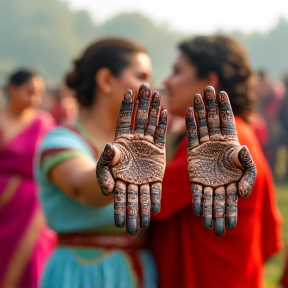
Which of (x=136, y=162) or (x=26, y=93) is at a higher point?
(x=26, y=93)

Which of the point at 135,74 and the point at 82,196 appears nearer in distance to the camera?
the point at 82,196

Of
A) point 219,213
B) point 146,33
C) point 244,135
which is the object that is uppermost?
point 146,33

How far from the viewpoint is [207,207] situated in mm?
1434

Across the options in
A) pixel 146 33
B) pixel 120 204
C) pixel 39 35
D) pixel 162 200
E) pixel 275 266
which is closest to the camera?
pixel 120 204

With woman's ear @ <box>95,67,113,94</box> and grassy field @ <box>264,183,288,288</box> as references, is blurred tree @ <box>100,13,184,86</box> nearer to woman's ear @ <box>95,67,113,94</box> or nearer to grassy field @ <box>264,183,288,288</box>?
grassy field @ <box>264,183,288,288</box>

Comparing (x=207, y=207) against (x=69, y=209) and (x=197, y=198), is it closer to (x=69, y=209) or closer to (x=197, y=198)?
(x=197, y=198)

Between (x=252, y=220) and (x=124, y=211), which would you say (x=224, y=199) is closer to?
(x=124, y=211)

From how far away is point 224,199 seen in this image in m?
1.45

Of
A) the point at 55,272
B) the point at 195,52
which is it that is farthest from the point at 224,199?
the point at 195,52

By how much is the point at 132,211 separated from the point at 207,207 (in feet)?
0.52

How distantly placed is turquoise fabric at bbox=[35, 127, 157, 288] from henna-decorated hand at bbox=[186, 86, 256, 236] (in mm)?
801

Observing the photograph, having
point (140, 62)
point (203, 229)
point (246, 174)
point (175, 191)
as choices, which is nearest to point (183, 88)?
point (140, 62)

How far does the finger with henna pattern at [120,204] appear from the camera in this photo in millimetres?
1408

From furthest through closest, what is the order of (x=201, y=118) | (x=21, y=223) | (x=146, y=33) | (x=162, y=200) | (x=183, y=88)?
(x=146, y=33) → (x=21, y=223) → (x=183, y=88) → (x=162, y=200) → (x=201, y=118)
